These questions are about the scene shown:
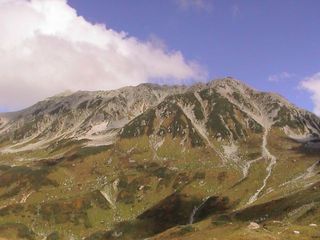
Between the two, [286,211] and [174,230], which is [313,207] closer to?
[286,211]

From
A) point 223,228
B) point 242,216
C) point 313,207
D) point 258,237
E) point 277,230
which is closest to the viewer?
point 258,237

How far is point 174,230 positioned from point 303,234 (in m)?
61.7

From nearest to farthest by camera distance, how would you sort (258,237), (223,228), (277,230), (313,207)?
(258,237), (277,230), (313,207), (223,228)

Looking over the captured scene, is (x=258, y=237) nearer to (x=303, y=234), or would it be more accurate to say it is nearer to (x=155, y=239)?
(x=303, y=234)

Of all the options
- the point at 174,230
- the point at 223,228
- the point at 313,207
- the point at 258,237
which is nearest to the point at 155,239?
the point at 174,230

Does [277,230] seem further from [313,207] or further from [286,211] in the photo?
[286,211]

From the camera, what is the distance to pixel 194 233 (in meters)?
140

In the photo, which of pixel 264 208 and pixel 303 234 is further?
pixel 264 208

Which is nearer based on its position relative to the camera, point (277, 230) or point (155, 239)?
point (277, 230)

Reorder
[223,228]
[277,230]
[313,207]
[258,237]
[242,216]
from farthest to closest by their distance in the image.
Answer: [242,216]
[223,228]
[313,207]
[277,230]
[258,237]

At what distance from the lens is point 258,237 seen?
8775cm

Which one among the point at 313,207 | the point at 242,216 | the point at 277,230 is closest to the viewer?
the point at 277,230

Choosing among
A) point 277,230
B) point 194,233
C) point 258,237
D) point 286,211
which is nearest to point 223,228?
point 194,233

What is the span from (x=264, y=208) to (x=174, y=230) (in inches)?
1374
